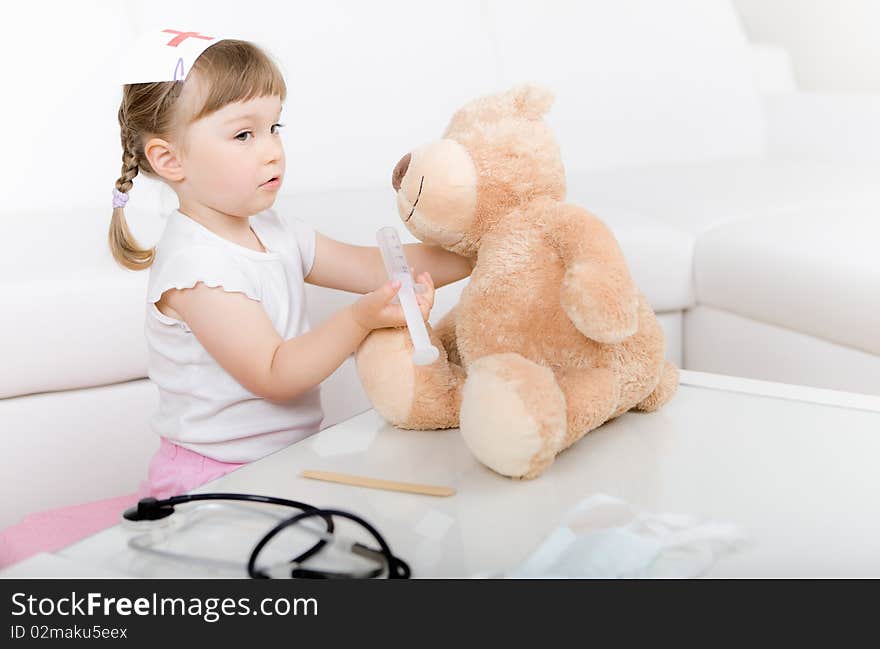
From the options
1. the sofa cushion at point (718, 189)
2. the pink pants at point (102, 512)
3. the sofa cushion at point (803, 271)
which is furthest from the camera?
the sofa cushion at point (718, 189)

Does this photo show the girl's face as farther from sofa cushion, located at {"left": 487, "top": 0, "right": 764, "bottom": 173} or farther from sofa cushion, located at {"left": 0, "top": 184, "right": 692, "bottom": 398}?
sofa cushion, located at {"left": 487, "top": 0, "right": 764, "bottom": 173}

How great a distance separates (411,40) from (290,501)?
127 cm

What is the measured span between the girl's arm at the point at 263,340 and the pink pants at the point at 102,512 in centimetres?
12

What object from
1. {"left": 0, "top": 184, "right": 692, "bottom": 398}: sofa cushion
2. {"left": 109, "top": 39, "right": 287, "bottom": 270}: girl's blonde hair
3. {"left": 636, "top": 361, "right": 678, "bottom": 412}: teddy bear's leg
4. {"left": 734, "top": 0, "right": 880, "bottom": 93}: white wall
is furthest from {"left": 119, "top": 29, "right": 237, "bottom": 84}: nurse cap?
{"left": 734, "top": 0, "right": 880, "bottom": 93}: white wall

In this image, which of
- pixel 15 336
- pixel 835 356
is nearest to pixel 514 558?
pixel 15 336

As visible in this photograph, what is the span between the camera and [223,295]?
3.10ft

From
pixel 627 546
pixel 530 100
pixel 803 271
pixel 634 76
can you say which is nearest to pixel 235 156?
pixel 530 100

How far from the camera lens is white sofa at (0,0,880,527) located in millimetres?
1236

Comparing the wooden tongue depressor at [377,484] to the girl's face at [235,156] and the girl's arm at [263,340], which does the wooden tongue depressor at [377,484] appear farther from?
the girl's face at [235,156]

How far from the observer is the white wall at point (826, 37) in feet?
9.48

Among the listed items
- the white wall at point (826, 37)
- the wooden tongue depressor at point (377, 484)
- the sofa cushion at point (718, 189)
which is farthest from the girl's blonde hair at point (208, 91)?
the white wall at point (826, 37)

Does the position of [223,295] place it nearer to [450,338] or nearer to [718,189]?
[450,338]

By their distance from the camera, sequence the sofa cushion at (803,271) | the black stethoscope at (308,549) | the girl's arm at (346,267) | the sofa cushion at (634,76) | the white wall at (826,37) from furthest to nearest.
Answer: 1. the white wall at (826,37)
2. the sofa cushion at (634,76)
3. the sofa cushion at (803,271)
4. the girl's arm at (346,267)
5. the black stethoscope at (308,549)

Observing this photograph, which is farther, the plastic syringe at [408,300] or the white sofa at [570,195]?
the white sofa at [570,195]
